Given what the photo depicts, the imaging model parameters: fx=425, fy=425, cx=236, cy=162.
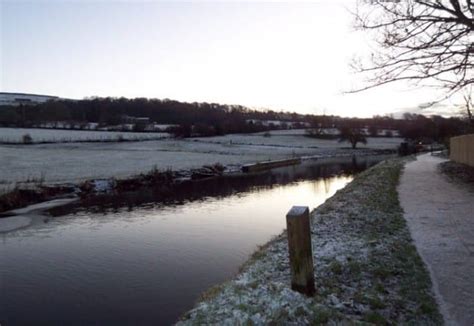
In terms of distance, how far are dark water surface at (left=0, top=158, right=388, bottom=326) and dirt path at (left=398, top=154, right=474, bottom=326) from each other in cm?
454

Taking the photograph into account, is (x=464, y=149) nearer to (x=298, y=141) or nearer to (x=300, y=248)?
(x=300, y=248)

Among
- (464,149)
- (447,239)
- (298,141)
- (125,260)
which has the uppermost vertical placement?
(298,141)

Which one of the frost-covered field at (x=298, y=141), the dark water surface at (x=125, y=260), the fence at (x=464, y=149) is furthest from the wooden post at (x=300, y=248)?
the frost-covered field at (x=298, y=141)

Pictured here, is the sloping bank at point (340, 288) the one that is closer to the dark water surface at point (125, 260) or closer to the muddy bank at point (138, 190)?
the dark water surface at point (125, 260)

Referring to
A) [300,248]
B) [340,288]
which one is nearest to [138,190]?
[340,288]

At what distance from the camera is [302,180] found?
3525 cm

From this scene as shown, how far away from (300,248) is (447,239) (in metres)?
5.06

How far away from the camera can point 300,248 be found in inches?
230

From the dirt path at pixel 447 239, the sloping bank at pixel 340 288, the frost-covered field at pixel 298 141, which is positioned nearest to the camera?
the sloping bank at pixel 340 288

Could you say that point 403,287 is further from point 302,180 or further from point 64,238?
point 302,180

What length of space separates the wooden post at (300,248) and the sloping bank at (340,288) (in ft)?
0.64

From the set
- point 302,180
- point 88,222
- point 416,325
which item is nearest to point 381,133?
point 302,180

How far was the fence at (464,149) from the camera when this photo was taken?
26106 mm

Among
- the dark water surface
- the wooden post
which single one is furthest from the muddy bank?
the wooden post
